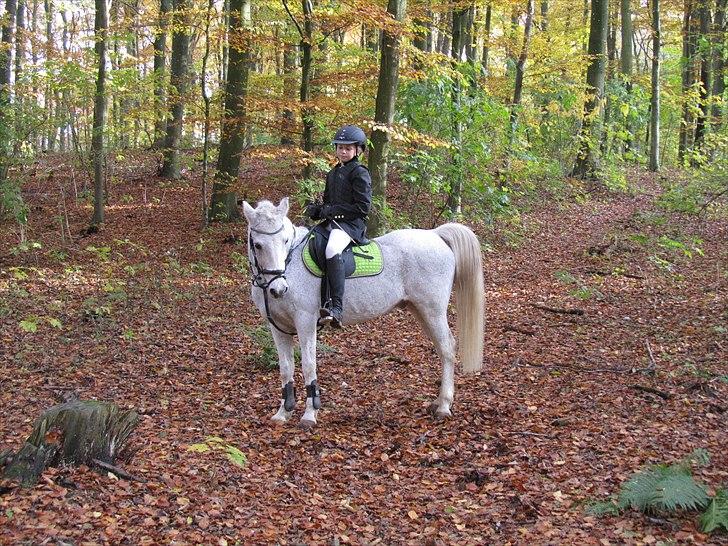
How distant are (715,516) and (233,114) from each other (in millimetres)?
12290

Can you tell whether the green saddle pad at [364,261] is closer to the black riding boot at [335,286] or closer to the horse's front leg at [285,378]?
the black riding boot at [335,286]

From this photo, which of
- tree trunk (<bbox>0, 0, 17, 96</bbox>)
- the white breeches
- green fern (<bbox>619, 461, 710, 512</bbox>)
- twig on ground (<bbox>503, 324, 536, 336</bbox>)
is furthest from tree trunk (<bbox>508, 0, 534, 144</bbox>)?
green fern (<bbox>619, 461, 710, 512</bbox>)

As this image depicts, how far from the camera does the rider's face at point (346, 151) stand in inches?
253

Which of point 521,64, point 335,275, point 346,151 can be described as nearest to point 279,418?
point 335,275

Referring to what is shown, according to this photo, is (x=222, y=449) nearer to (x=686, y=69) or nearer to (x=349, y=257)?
(x=349, y=257)

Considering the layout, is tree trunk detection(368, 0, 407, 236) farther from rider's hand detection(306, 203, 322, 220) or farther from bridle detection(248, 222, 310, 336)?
Answer: bridle detection(248, 222, 310, 336)

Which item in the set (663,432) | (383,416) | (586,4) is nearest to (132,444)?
(383,416)

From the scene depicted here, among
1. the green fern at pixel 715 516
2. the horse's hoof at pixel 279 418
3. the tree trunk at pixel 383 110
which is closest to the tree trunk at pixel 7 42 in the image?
the tree trunk at pixel 383 110

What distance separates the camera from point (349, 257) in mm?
6477

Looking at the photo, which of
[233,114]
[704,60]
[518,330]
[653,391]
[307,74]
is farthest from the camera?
[704,60]

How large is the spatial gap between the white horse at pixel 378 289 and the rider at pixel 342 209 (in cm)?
20

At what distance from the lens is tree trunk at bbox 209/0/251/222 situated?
1273 centimetres

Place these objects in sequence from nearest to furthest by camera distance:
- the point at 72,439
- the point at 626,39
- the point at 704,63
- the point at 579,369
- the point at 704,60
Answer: the point at 72,439
the point at 579,369
the point at 626,39
the point at 704,60
the point at 704,63

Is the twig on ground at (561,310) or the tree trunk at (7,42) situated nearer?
the twig on ground at (561,310)
